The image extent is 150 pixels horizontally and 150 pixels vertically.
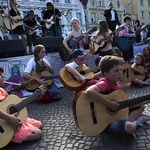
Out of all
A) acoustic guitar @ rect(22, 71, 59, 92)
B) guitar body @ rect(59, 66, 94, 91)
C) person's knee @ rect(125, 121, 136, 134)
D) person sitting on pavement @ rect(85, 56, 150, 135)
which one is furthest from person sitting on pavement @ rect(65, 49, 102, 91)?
person's knee @ rect(125, 121, 136, 134)

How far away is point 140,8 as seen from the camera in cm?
4725

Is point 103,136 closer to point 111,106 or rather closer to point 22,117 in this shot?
point 111,106

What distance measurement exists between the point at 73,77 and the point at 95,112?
178 cm

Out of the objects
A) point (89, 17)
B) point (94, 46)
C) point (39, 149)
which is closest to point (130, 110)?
point (39, 149)

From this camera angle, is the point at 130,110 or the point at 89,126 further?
the point at 130,110

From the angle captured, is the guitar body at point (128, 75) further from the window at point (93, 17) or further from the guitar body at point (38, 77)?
the window at point (93, 17)

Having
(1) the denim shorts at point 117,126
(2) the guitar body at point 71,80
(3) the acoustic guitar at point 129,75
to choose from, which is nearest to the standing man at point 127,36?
(3) the acoustic guitar at point 129,75

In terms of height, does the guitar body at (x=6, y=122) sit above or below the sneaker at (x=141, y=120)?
above

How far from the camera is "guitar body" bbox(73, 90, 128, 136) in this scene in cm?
268

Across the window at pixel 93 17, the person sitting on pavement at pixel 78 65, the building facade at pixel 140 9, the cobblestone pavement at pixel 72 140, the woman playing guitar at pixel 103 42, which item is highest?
the building facade at pixel 140 9

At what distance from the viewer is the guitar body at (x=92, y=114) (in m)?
2.68

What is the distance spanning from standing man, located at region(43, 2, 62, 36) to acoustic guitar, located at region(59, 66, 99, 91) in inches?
148

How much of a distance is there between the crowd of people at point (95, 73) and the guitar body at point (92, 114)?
0.08 meters

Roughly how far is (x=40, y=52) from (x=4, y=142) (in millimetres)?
2628
